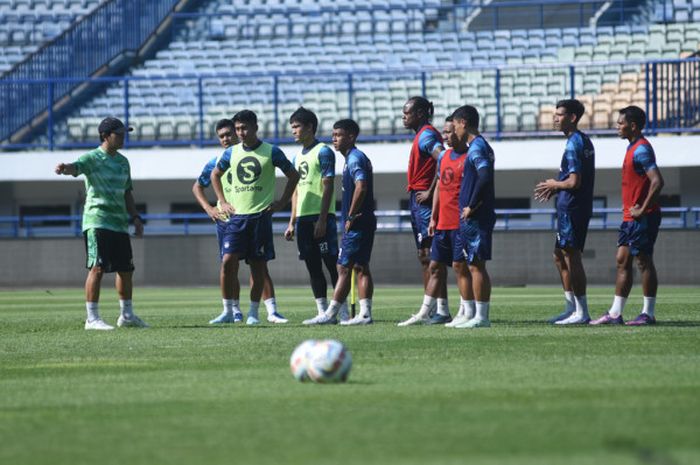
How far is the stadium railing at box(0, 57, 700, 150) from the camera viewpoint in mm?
28938

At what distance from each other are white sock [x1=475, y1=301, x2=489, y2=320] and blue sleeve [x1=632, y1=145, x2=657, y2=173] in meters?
1.97

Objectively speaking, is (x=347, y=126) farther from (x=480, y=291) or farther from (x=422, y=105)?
(x=480, y=291)

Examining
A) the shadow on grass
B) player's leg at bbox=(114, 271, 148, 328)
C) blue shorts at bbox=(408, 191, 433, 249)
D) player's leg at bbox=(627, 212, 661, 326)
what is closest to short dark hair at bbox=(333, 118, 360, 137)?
blue shorts at bbox=(408, 191, 433, 249)

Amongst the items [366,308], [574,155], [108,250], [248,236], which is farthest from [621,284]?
[108,250]

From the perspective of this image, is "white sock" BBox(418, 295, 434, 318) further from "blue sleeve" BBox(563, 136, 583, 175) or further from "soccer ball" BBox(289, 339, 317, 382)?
"soccer ball" BBox(289, 339, 317, 382)

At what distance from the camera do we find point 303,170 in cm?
1407

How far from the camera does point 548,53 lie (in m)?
34.2

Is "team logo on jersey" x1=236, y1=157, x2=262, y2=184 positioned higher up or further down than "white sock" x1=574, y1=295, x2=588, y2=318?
higher up

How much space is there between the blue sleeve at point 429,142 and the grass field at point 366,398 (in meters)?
1.98

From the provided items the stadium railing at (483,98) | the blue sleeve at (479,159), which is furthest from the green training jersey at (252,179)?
the stadium railing at (483,98)

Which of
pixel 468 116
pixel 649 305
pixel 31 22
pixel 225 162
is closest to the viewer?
pixel 468 116

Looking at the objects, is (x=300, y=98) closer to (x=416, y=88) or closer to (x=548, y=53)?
(x=416, y=88)

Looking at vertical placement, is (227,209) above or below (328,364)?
above

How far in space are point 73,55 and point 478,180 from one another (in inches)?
997
